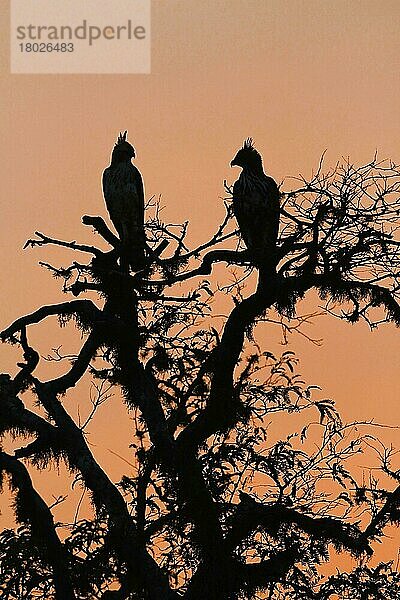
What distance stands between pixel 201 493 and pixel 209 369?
2.94ft

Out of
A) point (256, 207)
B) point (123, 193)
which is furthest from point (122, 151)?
point (256, 207)

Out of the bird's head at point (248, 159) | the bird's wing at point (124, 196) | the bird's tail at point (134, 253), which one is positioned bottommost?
the bird's tail at point (134, 253)

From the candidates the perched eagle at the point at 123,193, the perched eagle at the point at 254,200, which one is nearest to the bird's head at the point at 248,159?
the perched eagle at the point at 254,200

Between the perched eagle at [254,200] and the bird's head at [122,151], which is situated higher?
the bird's head at [122,151]

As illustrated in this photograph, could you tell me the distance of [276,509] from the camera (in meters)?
7.85

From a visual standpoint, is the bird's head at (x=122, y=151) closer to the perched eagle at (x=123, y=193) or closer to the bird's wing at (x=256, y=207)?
the perched eagle at (x=123, y=193)

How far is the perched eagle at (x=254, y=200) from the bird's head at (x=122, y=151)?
2.19 metres

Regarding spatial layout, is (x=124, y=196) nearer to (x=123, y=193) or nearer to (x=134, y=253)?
(x=123, y=193)

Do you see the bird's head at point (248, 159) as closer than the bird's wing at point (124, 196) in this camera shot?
Yes

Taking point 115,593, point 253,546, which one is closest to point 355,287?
point 253,546

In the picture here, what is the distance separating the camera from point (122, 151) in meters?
11.9

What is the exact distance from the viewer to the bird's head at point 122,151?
→ 1186cm

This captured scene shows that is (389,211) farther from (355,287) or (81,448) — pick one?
(81,448)

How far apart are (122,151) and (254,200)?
2796 mm
